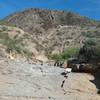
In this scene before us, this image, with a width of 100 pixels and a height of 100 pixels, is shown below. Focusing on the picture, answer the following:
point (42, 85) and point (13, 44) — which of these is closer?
point (42, 85)

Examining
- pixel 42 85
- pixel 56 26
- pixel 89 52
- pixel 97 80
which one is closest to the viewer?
pixel 42 85

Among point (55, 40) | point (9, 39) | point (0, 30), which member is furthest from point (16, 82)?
point (55, 40)

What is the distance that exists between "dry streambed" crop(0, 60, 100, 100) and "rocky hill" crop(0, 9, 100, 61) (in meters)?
46.3

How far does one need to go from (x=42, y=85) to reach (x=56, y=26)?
254ft

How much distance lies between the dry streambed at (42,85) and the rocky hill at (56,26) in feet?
152

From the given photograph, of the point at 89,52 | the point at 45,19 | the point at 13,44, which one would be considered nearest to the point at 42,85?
the point at 89,52

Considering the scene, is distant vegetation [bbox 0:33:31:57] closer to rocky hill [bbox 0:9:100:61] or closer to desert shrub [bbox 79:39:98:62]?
desert shrub [bbox 79:39:98:62]

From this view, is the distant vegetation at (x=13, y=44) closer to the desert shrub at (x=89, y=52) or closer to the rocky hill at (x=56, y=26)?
the desert shrub at (x=89, y=52)

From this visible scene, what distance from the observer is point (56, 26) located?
96.0 meters

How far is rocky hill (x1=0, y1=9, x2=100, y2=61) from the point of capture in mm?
74438

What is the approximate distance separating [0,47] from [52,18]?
6558cm

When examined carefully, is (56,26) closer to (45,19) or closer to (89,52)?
(45,19)

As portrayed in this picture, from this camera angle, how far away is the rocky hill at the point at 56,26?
74.4m

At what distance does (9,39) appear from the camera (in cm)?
4203
